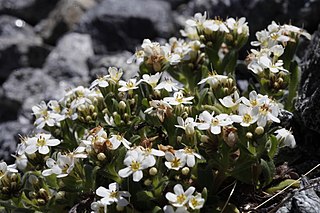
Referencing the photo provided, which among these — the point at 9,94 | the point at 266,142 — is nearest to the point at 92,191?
the point at 266,142

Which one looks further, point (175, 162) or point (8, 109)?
point (8, 109)

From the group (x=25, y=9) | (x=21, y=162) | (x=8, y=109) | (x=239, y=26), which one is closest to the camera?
(x=21, y=162)

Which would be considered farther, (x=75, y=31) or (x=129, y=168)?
(x=75, y=31)

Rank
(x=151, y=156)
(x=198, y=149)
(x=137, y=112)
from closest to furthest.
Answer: (x=151, y=156) < (x=198, y=149) < (x=137, y=112)

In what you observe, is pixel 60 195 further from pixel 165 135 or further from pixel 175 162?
pixel 175 162

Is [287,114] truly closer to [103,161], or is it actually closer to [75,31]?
[103,161]

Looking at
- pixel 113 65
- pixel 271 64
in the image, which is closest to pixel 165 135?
pixel 271 64

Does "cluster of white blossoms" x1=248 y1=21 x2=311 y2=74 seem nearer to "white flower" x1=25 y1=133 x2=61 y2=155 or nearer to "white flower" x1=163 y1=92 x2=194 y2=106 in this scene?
"white flower" x1=163 y1=92 x2=194 y2=106
